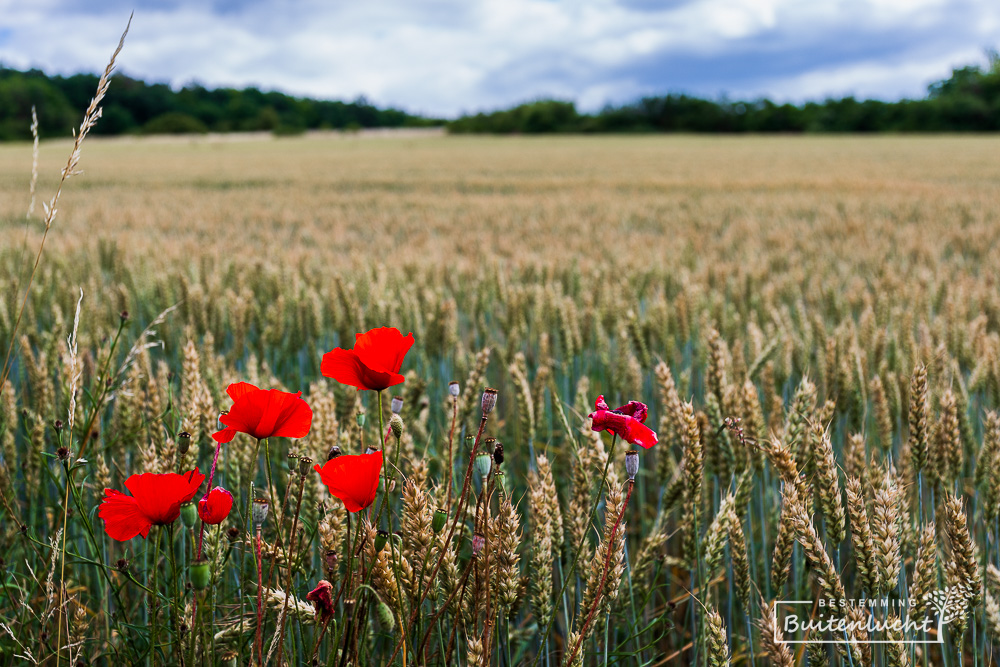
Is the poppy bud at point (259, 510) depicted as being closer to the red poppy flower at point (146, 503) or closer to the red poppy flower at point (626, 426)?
the red poppy flower at point (146, 503)

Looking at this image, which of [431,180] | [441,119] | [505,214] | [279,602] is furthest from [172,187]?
[441,119]

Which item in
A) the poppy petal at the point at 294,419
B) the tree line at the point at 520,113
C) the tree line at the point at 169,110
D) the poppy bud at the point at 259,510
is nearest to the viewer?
the poppy bud at the point at 259,510

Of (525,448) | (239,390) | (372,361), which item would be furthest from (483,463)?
(525,448)

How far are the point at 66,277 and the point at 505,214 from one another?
453cm

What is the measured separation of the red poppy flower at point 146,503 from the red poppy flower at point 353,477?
0.17m

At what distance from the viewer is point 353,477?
746 millimetres

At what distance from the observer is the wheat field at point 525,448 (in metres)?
0.90

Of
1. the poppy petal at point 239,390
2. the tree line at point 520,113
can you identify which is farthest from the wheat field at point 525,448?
the tree line at point 520,113

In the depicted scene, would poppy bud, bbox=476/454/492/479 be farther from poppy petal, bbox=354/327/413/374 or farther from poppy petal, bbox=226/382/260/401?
poppy petal, bbox=226/382/260/401

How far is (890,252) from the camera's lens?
432 cm

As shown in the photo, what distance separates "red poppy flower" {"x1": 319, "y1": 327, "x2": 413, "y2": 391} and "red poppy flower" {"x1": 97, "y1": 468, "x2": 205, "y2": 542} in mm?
203

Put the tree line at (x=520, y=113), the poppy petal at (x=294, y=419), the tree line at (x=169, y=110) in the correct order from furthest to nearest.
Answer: the tree line at (x=169, y=110) < the tree line at (x=520, y=113) < the poppy petal at (x=294, y=419)

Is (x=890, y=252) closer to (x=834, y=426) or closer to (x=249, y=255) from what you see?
(x=834, y=426)

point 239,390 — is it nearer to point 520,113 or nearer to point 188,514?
point 188,514
